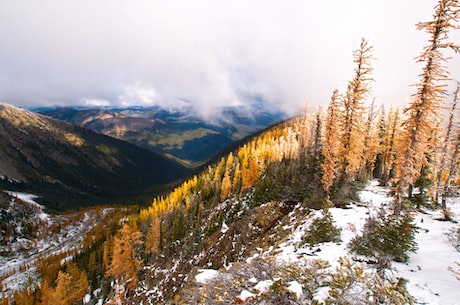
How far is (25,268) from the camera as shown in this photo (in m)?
129

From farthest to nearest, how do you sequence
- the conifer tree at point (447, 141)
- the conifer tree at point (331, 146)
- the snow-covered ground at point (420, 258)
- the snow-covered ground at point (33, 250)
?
the snow-covered ground at point (33, 250), the conifer tree at point (331, 146), the conifer tree at point (447, 141), the snow-covered ground at point (420, 258)

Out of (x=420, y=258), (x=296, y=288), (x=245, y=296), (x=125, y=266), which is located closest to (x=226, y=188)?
(x=125, y=266)

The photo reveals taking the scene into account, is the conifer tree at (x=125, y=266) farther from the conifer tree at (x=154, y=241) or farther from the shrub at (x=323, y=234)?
the shrub at (x=323, y=234)

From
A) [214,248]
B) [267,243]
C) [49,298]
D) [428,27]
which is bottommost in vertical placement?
[49,298]

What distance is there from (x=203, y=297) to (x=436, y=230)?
18.4 m

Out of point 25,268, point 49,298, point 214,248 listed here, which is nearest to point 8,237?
point 25,268

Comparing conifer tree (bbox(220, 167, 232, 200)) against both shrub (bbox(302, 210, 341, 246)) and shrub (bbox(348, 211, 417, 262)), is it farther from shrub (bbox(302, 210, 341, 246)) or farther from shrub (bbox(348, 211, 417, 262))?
shrub (bbox(348, 211, 417, 262))

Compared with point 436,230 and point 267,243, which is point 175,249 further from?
point 436,230

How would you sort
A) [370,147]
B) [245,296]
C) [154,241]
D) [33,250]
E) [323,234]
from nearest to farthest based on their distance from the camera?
[245,296] → [323,234] → [370,147] → [154,241] → [33,250]

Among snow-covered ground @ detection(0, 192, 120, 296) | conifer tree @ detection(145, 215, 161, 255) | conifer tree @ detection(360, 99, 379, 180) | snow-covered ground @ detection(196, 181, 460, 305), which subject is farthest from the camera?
snow-covered ground @ detection(0, 192, 120, 296)

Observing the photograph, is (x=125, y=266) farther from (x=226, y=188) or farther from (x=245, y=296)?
(x=245, y=296)

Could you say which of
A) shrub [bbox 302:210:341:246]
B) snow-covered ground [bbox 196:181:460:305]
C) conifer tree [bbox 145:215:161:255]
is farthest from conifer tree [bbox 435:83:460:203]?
conifer tree [bbox 145:215:161:255]

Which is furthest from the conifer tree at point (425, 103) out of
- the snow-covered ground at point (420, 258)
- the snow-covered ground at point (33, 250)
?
the snow-covered ground at point (33, 250)

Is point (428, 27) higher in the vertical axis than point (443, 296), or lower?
higher
